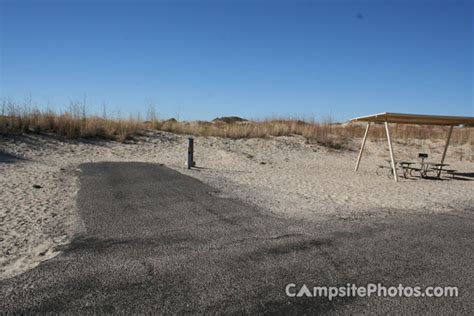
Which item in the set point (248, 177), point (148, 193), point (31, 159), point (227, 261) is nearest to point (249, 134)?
point (248, 177)

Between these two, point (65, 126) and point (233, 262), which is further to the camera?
point (65, 126)

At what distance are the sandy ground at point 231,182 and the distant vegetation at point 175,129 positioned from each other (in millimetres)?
890

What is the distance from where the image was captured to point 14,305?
315 centimetres

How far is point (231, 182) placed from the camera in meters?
10.5

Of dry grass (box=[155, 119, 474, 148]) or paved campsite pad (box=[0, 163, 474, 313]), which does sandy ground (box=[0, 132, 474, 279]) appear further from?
dry grass (box=[155, 119, 474, 148])

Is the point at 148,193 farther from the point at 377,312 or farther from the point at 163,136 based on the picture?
the point at 163,136

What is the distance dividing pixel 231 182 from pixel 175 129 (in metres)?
12.1

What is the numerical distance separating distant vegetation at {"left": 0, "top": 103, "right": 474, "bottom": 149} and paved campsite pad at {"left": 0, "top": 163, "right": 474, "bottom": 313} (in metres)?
11.9

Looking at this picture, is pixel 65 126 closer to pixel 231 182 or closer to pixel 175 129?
pixel 175 129

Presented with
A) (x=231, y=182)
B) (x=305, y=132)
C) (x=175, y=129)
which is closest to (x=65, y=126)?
(x=175, y=129)

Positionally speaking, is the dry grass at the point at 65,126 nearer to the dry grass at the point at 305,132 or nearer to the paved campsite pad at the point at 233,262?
the dry grass at the point at 305,132

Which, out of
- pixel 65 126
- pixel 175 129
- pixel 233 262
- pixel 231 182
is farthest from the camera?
pixel 175 129

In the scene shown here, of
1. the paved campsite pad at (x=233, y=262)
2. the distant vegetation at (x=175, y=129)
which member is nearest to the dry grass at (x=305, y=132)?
the distant vegetation at (x=175, y=129)

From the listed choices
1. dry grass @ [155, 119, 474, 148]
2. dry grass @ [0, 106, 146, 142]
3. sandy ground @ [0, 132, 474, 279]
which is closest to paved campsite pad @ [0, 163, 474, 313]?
sandy ground @ [0, 132, 474, 279]
